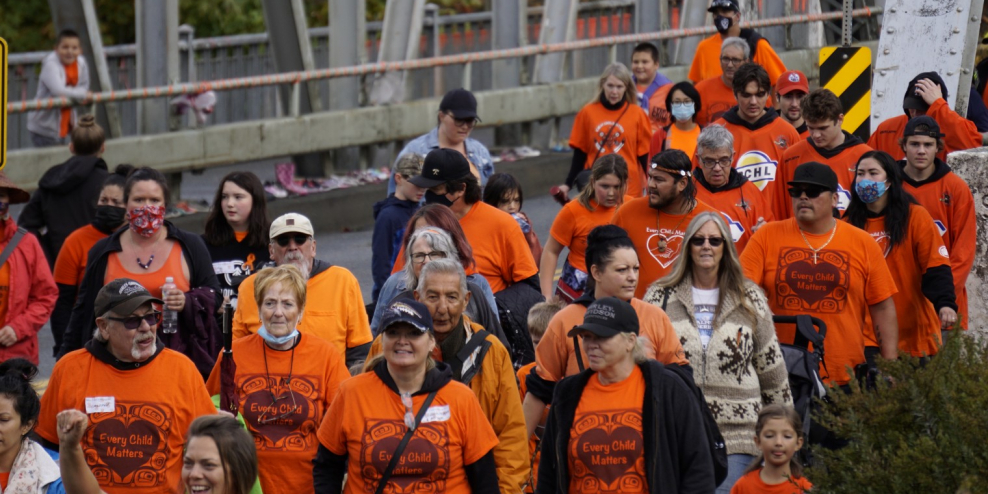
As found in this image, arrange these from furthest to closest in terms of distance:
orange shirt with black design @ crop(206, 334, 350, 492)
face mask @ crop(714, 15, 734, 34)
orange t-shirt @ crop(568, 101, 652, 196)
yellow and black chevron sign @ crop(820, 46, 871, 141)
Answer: face mask @ crop(714, 15, 734, 34)
orange t-shirt @ crop(568, 101, 652, 196)
yellow and black chevron sign @ crop(820, 46, 871, 141)
orange shirt with black design @ crop(206, 334, 350, 492)

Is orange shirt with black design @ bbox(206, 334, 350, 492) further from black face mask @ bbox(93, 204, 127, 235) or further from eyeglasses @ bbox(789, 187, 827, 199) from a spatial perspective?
eyeglasses @ bbox(789, 187, 827, 199)

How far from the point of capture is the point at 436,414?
648cm

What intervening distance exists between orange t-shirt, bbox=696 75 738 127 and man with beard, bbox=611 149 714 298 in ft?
14.1

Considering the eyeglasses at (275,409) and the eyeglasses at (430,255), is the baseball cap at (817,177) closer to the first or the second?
the eyeglasses at (430,255)

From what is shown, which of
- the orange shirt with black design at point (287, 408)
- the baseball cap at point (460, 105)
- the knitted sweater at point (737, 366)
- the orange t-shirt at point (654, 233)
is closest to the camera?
the orange shirt with black design at point (287, 408)

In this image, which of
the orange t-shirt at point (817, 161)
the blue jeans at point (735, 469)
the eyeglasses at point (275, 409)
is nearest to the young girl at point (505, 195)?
the orange t-shirt at point (817, 161)

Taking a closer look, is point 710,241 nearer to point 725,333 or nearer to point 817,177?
point 725,333

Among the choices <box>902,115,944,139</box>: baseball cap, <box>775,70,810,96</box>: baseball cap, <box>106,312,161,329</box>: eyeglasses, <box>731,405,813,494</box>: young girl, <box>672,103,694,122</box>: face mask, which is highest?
<box>775,70,810,96</box>: baseball cap

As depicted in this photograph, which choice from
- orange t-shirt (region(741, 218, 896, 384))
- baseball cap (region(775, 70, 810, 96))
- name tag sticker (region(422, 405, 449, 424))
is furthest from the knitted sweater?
baseball cap (region(775, 70, 810, 96))

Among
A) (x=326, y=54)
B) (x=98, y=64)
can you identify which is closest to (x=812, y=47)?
(x=326, y=54)

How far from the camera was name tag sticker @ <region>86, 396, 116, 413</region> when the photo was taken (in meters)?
7.00

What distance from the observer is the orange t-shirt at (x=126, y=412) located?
7.01 meters

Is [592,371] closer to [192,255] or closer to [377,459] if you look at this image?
[377,459]

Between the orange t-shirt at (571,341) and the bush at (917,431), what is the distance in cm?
164
